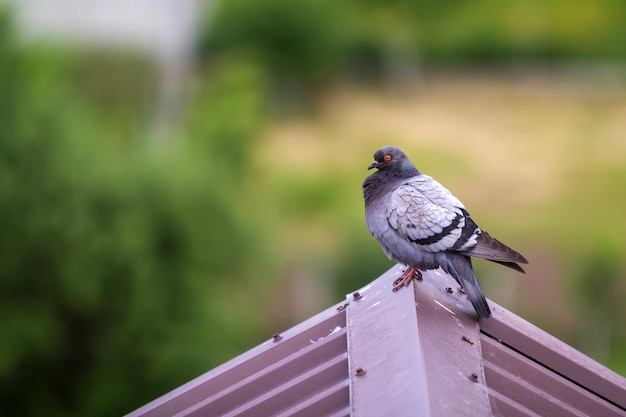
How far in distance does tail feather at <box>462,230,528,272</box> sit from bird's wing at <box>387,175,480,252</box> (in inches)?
2.0

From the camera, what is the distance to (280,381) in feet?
17.5

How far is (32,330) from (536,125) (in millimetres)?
31010

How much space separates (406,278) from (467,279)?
0.51 m

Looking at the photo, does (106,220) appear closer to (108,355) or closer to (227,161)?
(108,355)

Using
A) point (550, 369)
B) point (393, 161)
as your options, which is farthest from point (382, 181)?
point (550, 369)

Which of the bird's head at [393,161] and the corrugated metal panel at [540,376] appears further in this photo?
the bird's head at [393,161]

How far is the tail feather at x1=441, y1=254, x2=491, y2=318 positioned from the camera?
570cm

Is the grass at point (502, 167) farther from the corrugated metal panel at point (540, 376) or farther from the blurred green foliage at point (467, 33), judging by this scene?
the corrugated metal panel at point (540, 376)

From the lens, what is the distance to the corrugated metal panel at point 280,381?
5070 millimetres

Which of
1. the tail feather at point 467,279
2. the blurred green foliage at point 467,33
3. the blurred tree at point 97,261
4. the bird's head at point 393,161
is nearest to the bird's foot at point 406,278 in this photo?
the tail feather at point 467,279

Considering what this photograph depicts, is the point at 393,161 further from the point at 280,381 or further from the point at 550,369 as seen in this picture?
the point at 280,381

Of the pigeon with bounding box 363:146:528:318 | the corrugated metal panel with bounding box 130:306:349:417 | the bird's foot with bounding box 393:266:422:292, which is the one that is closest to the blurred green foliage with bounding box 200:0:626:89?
the pigeon with bounding box 363:146:528:318

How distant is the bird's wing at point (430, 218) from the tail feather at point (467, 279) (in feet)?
0.37

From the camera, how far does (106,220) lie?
2009 centimetres
